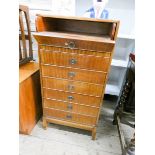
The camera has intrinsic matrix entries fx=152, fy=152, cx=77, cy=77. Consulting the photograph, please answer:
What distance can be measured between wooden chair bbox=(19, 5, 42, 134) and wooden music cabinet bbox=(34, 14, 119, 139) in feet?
0.46

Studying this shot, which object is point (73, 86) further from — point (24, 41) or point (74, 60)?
point (24, 41)

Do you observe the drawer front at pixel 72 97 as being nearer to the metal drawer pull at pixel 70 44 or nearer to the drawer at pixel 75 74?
the drawer at pixel 75 74

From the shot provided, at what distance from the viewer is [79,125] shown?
4.50ft

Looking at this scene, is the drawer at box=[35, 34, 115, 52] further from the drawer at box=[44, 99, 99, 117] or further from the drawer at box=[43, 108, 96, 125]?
the drawer at box=[43, 108, 96, 125]

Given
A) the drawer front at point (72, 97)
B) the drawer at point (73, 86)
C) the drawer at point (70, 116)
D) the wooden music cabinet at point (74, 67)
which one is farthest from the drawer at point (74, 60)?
A: the drawer at point (70, 116)

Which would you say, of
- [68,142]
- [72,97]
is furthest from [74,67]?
[68,142]

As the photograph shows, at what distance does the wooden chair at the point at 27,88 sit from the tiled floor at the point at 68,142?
118 millimetres

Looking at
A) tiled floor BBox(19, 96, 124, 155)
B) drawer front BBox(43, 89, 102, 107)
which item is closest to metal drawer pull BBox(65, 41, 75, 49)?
drawer front BBox(43, 89, 102, 107)

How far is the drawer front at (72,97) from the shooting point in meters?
1.23

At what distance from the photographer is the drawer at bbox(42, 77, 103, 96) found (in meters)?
1.18

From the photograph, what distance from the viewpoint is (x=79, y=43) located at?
3.39ft
